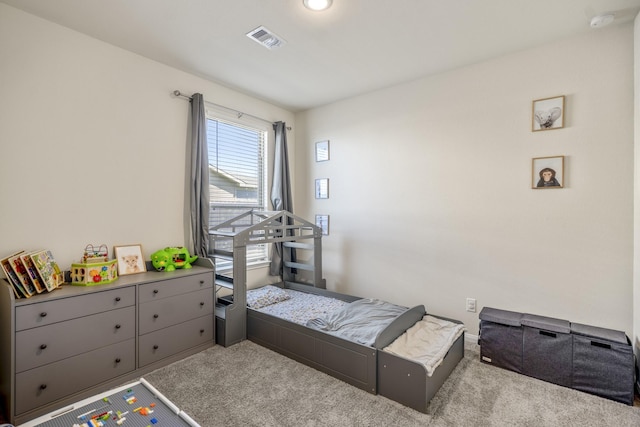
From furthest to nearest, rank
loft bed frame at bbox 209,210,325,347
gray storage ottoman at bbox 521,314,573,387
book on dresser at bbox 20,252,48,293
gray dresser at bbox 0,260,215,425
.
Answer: loft bed frame at bbox 209,210,325,347, gray storage ottoman at bbox 521,314,573,387, book on dresser at bbox 20,252,48,293, gray dresser at bbox 0,260,215,425

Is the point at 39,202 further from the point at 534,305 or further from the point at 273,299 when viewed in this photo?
the point at 534,305

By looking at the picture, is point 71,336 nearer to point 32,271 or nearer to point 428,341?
point 32,271

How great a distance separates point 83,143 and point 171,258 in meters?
1.12

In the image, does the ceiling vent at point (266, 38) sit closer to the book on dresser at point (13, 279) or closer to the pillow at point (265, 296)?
the book on dresser at point (13, 279)

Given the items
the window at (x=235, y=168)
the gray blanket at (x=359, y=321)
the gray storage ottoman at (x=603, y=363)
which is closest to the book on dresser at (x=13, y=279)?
the window at (x=235, y=168)

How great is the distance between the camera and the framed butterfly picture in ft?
7.82

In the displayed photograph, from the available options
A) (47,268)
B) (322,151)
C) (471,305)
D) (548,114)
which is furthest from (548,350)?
(47,268)

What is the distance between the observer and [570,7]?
1.99 metres

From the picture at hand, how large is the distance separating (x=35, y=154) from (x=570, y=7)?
3.74 meters

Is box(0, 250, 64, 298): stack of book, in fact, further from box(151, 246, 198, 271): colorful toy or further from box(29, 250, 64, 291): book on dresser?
box(151, 246, 198, 271): colorful toy

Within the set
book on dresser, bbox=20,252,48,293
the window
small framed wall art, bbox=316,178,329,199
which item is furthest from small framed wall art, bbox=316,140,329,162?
book on dresser, bbox=20,252,48,293

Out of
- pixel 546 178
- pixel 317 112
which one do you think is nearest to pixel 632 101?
pixel 546 178

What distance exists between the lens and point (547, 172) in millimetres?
2436

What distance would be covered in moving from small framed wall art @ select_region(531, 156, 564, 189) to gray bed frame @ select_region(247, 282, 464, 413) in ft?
4.64
